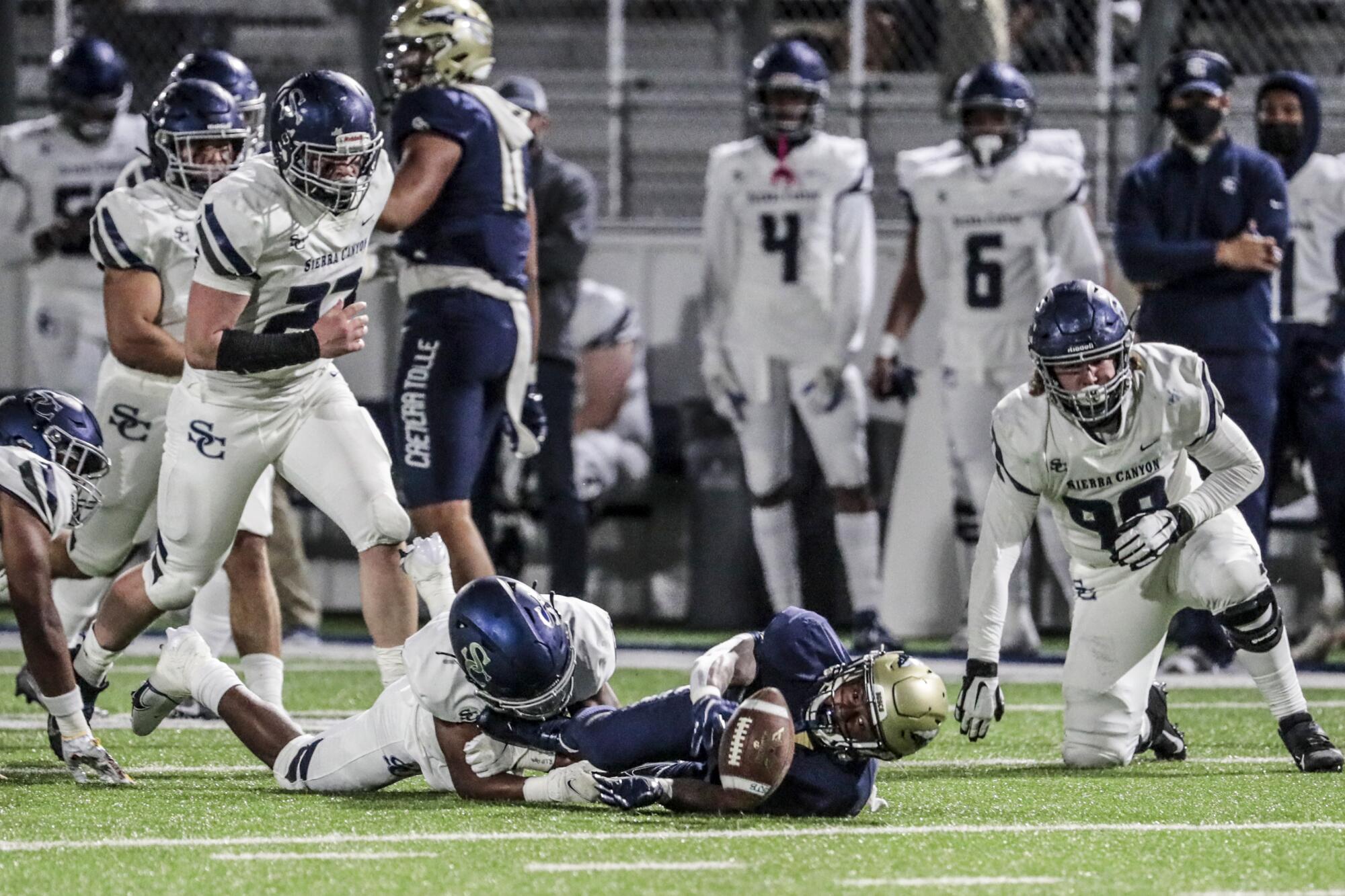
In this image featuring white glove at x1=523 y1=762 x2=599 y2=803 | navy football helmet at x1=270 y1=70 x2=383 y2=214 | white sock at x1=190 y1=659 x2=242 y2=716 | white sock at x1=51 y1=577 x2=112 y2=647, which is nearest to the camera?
white glove at x1=523 y1=762 x2=599 y2=803

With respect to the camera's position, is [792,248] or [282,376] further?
[792,248]

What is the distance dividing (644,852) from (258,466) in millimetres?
1736

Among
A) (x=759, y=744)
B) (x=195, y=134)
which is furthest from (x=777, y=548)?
(x=759, y=744)

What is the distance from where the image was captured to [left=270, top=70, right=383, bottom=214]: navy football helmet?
5043mm

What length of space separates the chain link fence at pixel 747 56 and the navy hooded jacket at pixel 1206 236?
6.33 ft

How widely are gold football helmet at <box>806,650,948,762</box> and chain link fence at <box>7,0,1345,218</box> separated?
17.6 feet

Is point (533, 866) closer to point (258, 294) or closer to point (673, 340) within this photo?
point (258, 294)

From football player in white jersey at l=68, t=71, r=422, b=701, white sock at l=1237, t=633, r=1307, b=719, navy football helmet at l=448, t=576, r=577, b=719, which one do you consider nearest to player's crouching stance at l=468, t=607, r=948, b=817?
navy football helmet at l=448, t=576, r=577, b=719

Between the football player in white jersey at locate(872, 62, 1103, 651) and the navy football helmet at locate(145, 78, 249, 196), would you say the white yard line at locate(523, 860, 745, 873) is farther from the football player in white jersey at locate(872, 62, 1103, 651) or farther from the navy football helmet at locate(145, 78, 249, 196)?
the football player in white jersey at locate(872, 62, 1103, 651)

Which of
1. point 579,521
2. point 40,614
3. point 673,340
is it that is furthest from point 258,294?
point 673,340

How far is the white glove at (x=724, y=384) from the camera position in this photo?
8.28m

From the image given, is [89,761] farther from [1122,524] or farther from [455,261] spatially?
[1122,524]

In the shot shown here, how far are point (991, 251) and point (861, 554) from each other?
45.8 inches

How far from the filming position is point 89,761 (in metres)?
4.74
